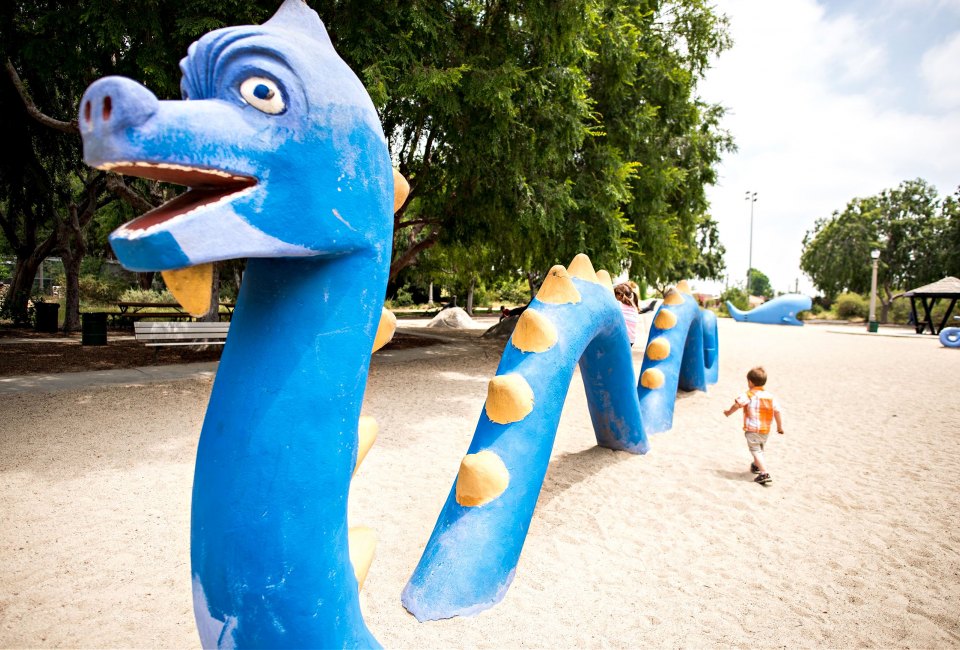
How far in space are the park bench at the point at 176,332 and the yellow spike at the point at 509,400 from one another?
7233 mm

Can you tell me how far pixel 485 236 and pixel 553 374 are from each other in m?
7.15

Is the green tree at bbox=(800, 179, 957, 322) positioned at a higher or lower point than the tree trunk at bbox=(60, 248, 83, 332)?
higher

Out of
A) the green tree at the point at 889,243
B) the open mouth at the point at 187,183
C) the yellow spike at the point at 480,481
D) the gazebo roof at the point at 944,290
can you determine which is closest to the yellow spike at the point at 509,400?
the yellow spike at the point at 480,481

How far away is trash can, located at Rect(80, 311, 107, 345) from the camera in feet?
36.4

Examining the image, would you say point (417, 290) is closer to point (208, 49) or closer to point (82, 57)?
point (82, 57)

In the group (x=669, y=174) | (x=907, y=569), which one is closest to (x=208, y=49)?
(x=907, y=569)

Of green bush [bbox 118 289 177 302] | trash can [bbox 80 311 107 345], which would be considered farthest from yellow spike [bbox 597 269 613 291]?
green bush [bbox 118 289 177 302]

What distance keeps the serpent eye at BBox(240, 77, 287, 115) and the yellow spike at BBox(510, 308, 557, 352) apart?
7.32 feet

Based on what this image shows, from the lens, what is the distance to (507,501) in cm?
283

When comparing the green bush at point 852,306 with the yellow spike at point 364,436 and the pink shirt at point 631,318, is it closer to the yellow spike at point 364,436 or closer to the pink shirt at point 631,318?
the pink shirt at point 631,318

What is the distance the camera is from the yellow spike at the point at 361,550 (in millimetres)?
1735

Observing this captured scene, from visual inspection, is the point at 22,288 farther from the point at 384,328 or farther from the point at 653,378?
the point at 384,328

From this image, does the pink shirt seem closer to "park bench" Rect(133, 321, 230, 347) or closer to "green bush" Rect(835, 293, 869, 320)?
"park bench" Rect(133, 321, 230, 347)

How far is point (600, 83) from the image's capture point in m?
10.7
